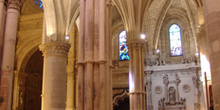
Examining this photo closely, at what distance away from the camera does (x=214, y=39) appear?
5523 mm

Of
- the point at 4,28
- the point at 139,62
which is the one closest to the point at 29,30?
the point at 139,62

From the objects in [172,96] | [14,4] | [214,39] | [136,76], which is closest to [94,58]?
[14,4]

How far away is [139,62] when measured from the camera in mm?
16109

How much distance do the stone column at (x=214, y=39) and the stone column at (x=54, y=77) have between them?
959 centimetres

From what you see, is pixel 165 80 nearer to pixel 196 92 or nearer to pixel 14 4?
pixel 196 92

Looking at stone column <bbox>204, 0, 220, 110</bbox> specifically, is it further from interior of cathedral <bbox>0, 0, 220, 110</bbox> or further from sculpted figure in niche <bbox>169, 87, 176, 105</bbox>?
sculpted figure in niche <bbox>169, 87, 176, 105</bbox>

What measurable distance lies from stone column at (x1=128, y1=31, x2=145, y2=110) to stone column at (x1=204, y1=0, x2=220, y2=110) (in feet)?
33.0

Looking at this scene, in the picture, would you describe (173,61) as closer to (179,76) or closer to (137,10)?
(179,76)

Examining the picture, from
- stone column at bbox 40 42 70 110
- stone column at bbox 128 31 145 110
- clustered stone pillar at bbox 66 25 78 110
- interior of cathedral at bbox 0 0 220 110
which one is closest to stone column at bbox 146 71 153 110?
interior of cathedral at bbox 0 0 220 110

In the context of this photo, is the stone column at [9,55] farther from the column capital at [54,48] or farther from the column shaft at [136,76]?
the column shaft at [136,76]

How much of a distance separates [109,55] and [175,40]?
13514 millimetres

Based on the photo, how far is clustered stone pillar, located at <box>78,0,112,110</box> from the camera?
30.8 ft

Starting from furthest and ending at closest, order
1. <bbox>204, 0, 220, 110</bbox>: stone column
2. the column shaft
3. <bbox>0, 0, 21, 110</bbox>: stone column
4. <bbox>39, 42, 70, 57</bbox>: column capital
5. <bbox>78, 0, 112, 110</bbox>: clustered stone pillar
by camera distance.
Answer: the column shaft
<bbox>39, 42, 70, 57</bbox>: column capital
<bbox>78, 0, 112, 110</bbox>: clustered stone pillar
<bbox>0, 0, 21, 110</bbox>: stone column
<bbox>204, 0, 220, 110</bbox>: stone column

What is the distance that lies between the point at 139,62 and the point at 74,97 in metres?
6.68
